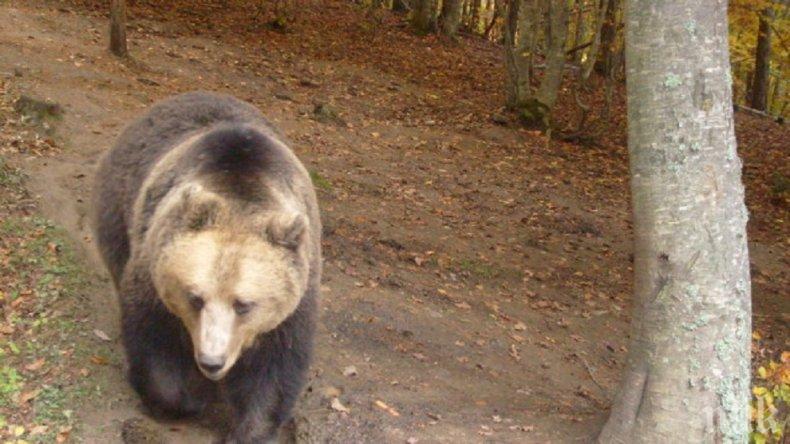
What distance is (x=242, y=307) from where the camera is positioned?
3824 mm

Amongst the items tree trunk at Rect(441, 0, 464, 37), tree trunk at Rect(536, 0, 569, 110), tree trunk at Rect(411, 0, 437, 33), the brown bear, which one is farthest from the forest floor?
tree trunk at Rect(441, 0, 464, 37)

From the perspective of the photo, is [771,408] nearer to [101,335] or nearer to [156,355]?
[156,355]

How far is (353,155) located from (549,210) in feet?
10.7

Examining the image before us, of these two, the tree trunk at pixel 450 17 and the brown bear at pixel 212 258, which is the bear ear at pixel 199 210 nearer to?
the brown bear at pixel 212 258

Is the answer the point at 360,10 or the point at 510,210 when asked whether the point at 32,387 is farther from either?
the point at 360,10

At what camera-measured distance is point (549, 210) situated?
1196 cm

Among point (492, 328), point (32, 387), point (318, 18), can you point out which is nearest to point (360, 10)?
point (318, 18)

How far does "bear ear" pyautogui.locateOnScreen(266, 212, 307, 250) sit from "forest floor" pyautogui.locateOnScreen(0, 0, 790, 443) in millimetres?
1772

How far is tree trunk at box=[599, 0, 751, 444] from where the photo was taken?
4.58 meters

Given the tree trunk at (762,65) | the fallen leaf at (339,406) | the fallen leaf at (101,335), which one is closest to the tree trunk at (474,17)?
the tree trunk at (762,65)

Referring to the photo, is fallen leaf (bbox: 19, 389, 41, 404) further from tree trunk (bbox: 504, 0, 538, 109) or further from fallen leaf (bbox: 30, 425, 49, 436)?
tree trunk (bbox: 504, 0, 538, 109)

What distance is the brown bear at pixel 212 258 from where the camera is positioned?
3.84 metres

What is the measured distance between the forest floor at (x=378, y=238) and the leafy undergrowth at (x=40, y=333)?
2cm

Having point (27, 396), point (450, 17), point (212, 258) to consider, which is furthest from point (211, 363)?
point (450, 17)
